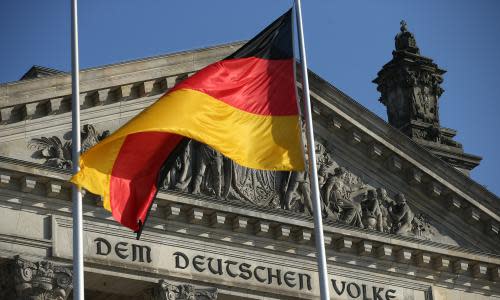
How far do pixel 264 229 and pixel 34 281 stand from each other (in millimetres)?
6413

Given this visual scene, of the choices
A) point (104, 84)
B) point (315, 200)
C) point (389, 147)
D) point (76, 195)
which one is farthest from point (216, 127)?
point (389, 147)

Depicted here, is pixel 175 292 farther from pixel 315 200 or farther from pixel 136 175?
pixel 136 175

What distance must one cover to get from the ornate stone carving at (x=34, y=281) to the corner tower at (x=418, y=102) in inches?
556

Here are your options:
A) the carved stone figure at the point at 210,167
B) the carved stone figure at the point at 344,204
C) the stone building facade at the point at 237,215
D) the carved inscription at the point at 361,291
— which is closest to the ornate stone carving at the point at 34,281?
the stone building facade at the point at 237,215

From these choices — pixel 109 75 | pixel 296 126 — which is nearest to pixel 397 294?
pixel 109 75

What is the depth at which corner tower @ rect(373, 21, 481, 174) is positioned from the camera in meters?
45.8

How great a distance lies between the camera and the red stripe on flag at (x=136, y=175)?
26575mm

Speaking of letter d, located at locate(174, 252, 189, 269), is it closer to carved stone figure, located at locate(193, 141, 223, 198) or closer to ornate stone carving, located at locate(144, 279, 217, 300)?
ornate stone carving, located at locate(144, 279, 217, 300)

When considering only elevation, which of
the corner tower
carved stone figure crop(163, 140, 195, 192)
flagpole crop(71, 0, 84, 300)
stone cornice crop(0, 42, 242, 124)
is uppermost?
the corner tower

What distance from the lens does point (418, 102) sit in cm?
4638

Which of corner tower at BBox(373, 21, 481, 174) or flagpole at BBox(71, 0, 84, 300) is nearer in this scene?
flagpole at BBox(71, 0, 84, 300)

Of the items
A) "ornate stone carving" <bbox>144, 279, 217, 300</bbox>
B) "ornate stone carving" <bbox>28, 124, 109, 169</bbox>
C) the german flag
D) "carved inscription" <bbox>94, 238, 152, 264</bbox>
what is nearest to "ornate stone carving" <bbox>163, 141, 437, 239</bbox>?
"carved inscription" <bbox>94, 238, 152, 264</bbox>

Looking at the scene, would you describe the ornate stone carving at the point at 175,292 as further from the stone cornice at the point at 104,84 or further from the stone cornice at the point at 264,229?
the stone cornice at the point at 104,84

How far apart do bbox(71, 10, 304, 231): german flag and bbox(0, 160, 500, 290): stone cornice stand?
814cm
